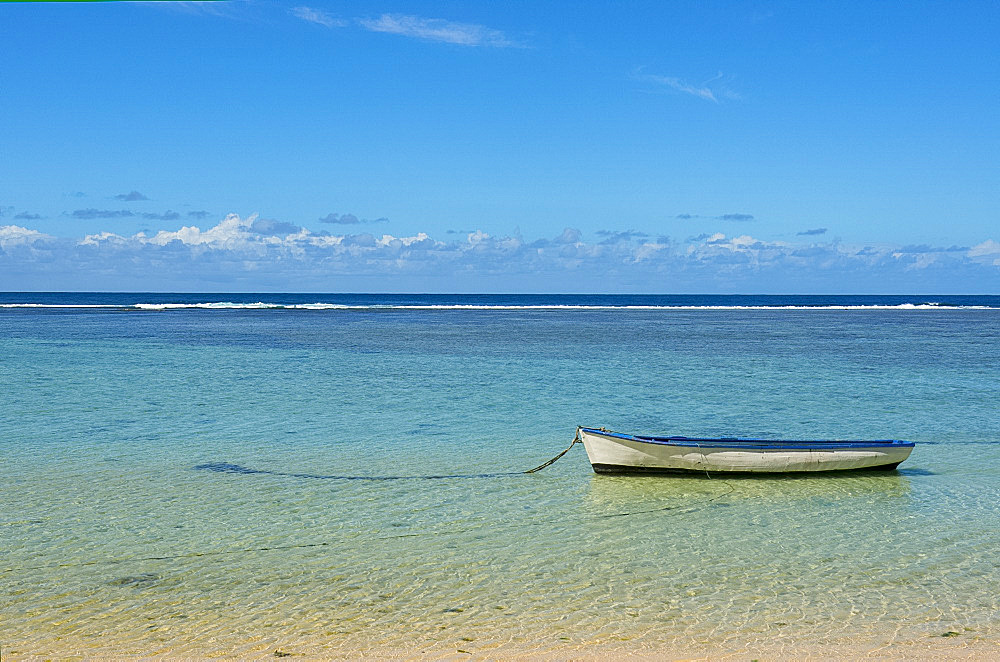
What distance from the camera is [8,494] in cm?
1160

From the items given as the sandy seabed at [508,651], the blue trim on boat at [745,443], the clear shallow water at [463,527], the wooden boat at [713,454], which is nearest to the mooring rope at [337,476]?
the clear shallow water at [463,527]

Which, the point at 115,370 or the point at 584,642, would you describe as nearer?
the point at 584,642

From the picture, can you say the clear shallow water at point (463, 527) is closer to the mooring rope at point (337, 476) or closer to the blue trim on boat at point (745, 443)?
the mooring rope at point (337, 476)

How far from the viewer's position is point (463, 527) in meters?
10.4

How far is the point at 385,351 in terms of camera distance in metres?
39.2

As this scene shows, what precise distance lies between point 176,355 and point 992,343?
144ft

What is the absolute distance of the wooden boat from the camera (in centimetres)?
1288

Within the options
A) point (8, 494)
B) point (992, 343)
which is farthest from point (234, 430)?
point (992, 343)

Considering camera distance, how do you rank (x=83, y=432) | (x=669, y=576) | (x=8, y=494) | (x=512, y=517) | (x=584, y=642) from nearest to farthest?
(x=584, y=642)
(x=669, y=576)
(x=512, y=517)
(x=8, y=494)
(x=83, y=432)

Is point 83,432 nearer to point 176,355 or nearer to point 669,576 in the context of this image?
point 669,576

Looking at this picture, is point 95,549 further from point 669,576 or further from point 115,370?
point 115,370

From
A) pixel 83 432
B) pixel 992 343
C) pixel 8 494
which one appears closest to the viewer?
pixel 8 494

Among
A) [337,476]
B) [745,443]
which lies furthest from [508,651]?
[745,443]

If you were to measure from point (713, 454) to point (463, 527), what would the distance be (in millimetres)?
4594
